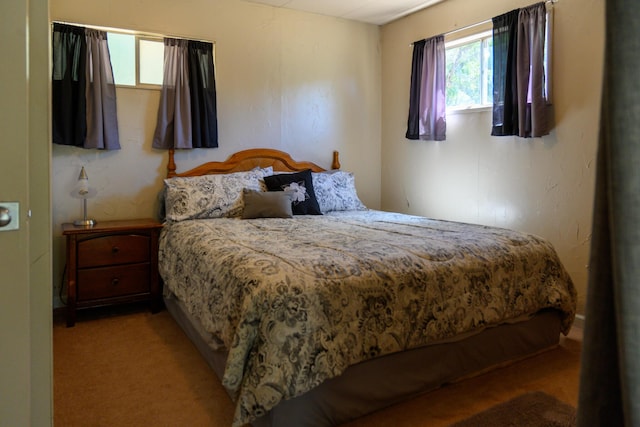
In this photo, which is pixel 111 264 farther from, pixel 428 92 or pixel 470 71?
pixel 470 71

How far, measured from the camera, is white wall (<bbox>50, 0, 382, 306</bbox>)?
344cm

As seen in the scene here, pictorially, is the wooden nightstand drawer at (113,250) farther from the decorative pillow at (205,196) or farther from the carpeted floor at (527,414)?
the carpeted floor at (527,414)

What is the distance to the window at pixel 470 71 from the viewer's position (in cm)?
363

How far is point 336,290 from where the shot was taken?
72.2 inches

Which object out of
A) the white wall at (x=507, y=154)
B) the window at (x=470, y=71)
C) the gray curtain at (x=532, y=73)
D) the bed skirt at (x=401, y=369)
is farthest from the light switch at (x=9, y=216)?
the window at (x=470, y=71)

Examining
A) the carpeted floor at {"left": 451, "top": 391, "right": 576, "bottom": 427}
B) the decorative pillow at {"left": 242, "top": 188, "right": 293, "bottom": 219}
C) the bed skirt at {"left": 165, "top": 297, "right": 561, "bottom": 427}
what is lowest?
the carpeted floor at {"left": 451, "top": 391, "right": 576, "bottom": 427}

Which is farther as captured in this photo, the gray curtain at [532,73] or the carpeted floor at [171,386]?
the gray curtain at [532,73]

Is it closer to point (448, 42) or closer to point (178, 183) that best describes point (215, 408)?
point (178, 183)

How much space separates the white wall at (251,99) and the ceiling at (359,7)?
0.33ft

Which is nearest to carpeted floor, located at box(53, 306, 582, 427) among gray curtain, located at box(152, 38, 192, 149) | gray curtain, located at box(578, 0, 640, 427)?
gray curtain, located at box(152, 38, 192, 149)

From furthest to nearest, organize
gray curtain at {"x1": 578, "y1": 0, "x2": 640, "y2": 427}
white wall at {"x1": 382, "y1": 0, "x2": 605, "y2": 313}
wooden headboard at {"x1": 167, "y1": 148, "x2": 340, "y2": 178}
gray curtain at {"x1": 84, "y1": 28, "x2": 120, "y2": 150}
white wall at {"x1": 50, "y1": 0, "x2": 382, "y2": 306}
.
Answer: wooden headboard at {"x1": 167, "y1": 148, "x2": 340, "y2": 178}
white wall at {"x1": 50, "y1": 0, "x2": 382, "y2": 306}
gray curtain at {"x1": 84, "y1": 28, "x2": 120, "y2": 150}
white wall at {"x1": 382, "y1": 0, "x2": 605, "y2": 313}
gray curtain at {"x1": 578, "y1": 0, "x2": 640, "y2": 427}

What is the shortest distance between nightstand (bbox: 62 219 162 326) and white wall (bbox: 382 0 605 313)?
7.79ft

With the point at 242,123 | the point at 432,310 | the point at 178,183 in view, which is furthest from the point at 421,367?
the point at 242,123

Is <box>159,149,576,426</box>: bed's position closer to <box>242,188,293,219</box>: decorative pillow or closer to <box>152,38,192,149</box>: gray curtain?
<box>242,188,293,219</box>: decorative pillow
